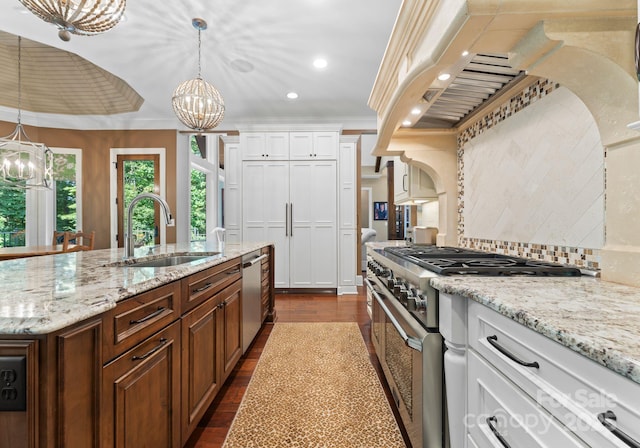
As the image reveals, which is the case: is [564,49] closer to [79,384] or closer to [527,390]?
[527,390]

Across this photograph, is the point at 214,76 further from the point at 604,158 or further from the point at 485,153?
the point at 604,158

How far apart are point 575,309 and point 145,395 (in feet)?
4.38

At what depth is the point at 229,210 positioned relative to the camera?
4867mm

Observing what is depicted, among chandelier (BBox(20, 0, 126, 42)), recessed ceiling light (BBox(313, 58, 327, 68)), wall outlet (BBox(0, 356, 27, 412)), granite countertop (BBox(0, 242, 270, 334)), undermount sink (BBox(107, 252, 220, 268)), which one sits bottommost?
wall outlet (BBox(0, 356, 27, 412))

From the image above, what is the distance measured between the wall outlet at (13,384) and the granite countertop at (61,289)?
0.24ft

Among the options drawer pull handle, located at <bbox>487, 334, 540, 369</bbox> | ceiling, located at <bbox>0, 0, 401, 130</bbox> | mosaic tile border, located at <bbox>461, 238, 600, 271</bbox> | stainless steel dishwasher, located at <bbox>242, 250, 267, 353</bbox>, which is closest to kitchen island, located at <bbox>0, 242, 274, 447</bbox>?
stainless steel dishwasher, located at <bbox>242, 250, 267, 353</bbox>

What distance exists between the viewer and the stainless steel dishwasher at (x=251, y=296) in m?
2.32

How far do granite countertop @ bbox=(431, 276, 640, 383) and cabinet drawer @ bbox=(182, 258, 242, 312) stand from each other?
1073 millimetres

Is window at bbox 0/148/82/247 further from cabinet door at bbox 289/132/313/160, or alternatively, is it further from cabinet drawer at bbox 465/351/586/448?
cabinet drawer at bbox 465/351/586/448

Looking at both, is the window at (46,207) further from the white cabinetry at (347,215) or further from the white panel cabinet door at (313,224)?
the white cabinetry at (347,215)

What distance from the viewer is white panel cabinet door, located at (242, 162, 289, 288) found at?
15.7 ft

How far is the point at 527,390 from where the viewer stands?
71cm

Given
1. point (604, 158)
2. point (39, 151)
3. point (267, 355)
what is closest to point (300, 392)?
point (267, 355)

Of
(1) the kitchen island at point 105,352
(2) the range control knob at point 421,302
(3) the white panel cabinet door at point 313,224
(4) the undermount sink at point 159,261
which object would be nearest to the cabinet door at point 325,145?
(3) the white panel cabinet door at point 313,224
